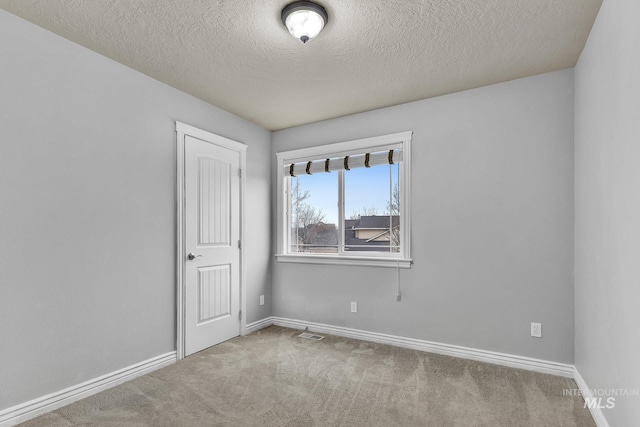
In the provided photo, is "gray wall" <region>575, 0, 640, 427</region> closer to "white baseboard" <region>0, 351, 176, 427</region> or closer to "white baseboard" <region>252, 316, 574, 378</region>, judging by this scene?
"white baseboard" <region>252, 316, 574, 378</region>

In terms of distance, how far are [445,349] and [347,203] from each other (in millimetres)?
1794

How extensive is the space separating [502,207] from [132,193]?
313 cm

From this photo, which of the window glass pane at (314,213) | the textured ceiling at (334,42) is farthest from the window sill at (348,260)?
the textured ceiling at (334,42)

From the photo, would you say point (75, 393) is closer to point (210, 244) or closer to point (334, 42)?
point (210, 244)

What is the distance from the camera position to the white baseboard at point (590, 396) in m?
1.99

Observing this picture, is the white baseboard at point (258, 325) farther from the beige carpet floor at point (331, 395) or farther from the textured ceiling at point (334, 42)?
the textured ceiling at point (334, 42)

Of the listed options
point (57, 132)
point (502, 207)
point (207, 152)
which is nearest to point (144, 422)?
point (57, 132)

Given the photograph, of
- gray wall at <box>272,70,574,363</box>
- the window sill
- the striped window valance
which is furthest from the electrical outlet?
the striped window valance

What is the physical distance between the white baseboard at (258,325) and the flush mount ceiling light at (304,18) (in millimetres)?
3089

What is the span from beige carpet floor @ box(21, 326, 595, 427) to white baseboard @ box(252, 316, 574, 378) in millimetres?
81

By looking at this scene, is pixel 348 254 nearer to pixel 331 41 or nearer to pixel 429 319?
pixel 429 319

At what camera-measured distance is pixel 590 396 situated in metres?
2.26

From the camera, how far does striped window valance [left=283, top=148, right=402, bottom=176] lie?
3.62m

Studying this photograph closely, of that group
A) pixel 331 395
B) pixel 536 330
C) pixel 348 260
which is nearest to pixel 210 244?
pixel 348 260
